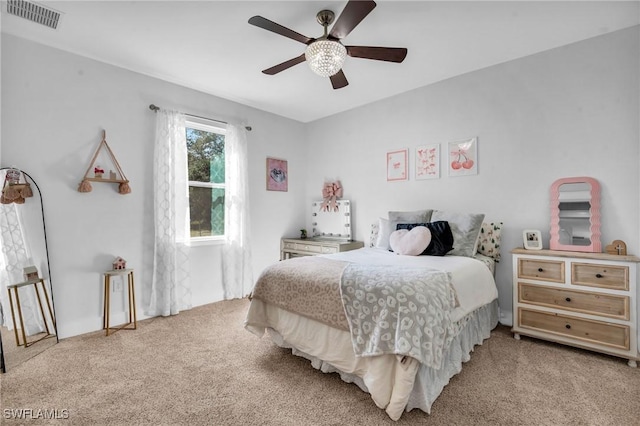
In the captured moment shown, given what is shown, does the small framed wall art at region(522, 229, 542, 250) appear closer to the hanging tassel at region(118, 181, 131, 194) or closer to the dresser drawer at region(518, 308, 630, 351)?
the dresser drawer at region(518, 308, 630, 351)

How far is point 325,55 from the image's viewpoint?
2.08m

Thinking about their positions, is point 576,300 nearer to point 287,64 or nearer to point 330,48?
point 330,48

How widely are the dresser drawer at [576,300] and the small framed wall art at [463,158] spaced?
1.26 meters

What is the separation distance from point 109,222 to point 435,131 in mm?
3613

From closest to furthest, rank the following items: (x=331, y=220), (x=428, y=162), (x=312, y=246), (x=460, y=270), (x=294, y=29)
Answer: (x=460, y=270), (x=294, y=29), (x=428, y=162), (x=312, y=246), (x=331, y=220)

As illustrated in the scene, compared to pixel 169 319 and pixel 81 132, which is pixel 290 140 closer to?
pixel 81 132

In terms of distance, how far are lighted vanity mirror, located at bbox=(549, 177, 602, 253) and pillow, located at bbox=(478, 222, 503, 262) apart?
0.42 meters

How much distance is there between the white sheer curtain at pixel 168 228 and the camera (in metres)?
3.19

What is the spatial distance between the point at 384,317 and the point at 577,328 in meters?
1.81

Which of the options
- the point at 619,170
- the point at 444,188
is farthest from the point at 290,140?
the point at 619,170

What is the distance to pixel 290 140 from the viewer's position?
15.3ft

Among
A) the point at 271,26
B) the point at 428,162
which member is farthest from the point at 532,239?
the point at 271,26

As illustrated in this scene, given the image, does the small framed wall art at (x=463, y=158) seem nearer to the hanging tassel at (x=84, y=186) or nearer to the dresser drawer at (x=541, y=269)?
the dresser drawer at (x=541, y=269)

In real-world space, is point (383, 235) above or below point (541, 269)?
above
